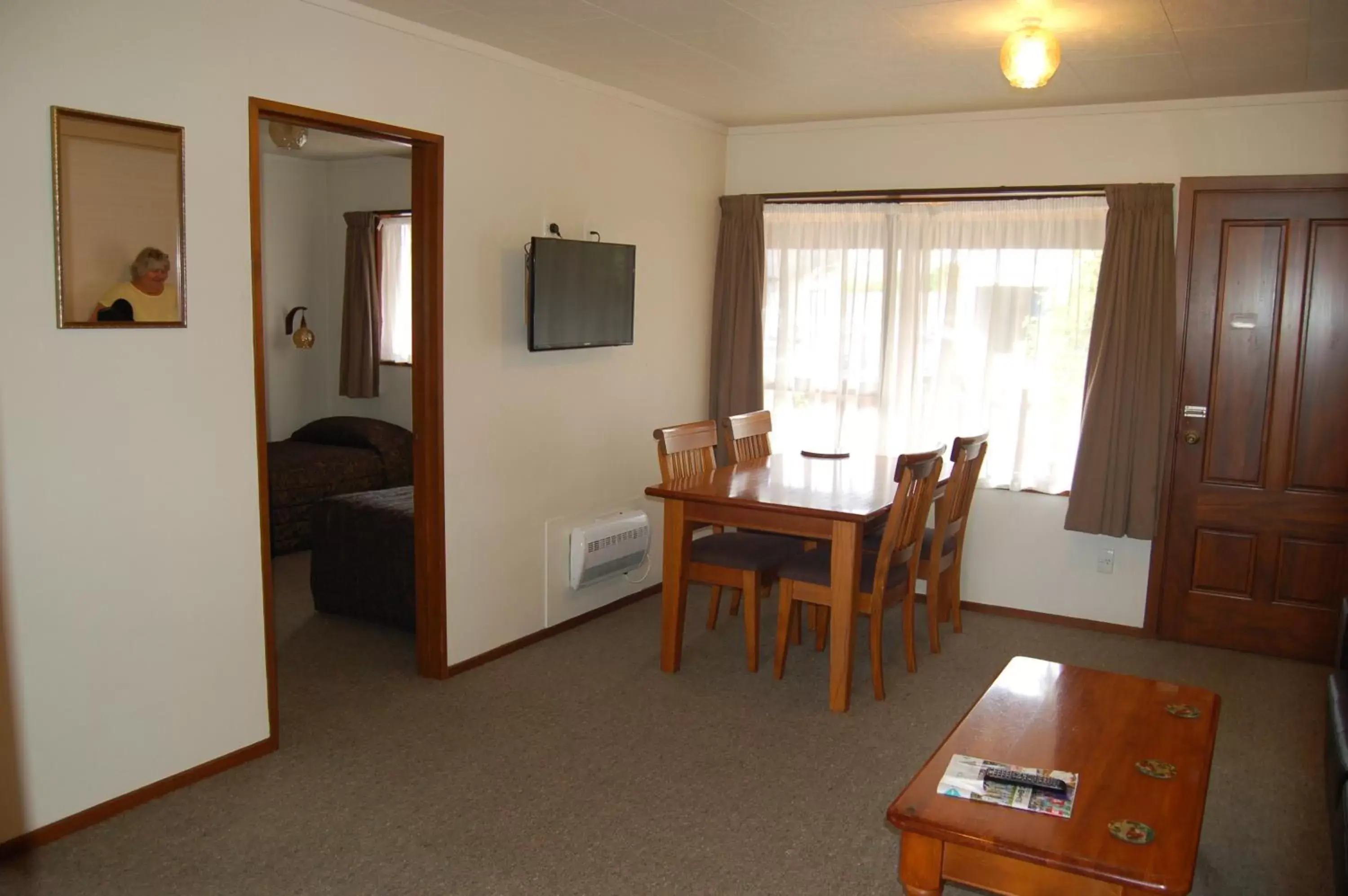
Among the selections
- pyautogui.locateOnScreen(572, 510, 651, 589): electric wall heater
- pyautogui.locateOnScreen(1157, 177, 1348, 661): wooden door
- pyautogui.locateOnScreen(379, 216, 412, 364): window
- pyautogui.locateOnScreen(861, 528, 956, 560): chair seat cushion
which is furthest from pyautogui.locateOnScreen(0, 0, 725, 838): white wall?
pyautogui.locateOnScreen(1157, 177, 1348, 661): wooden door

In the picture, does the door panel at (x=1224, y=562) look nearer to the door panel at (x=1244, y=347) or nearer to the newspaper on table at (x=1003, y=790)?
the door panel at (x=1244, y=347)

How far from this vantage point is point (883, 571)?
379 centimetres

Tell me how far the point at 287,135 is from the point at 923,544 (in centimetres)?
325

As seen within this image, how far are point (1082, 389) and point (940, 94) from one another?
57.9 inches

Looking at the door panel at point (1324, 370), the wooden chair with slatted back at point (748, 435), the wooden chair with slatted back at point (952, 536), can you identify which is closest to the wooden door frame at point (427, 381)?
the wooden chair with slatted back at point (748, 435)

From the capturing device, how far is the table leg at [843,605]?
3.68 m

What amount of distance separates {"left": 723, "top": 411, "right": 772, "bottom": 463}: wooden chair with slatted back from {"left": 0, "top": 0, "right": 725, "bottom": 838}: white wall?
0.97 m

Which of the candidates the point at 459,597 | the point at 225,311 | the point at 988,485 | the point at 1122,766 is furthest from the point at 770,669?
the point at 225,311

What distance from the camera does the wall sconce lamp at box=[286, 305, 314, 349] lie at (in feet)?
21.1

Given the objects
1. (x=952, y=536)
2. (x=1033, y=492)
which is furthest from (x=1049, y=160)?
(x=952, y=536)

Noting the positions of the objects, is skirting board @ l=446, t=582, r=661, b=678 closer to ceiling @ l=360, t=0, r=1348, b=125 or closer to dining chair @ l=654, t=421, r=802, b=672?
dining chair @ l=654, t=421, r=802, b=672

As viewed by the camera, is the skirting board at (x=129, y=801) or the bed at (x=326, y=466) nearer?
the skirting board at (x=129, y=801)

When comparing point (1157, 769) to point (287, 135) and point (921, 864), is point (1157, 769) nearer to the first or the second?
point (921, 864)

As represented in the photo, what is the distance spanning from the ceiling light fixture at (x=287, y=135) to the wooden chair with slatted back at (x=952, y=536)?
2.96 meters
